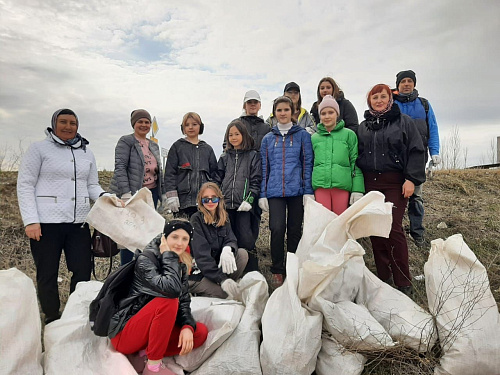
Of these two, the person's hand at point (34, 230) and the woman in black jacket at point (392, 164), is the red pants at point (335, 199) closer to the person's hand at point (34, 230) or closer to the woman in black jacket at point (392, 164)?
the woman in black jacket at point (392, 164)

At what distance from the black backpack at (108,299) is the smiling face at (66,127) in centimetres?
122

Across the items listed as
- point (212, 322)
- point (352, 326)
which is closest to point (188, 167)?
point (212, 322)

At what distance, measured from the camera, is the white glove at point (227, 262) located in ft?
9.00

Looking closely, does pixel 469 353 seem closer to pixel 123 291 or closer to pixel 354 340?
pixel 354 340

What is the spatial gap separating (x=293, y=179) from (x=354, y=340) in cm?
143

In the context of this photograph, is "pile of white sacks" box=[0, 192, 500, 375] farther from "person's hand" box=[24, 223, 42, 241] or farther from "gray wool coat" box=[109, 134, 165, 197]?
"gray wool coat" box=[109, 134, 165, 197]

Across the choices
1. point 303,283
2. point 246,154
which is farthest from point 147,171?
point 303,283

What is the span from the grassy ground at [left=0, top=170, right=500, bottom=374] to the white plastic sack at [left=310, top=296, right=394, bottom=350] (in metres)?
0.10

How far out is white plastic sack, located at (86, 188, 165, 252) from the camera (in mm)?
2803

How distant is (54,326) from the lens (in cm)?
214

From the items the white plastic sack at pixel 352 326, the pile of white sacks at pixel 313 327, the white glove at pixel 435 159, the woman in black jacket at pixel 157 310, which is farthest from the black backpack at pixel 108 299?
the white glove at pixel 435 159

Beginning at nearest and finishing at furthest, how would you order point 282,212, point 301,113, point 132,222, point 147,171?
point 132,222 → point 282,212 → point 147,171 → point 301,113

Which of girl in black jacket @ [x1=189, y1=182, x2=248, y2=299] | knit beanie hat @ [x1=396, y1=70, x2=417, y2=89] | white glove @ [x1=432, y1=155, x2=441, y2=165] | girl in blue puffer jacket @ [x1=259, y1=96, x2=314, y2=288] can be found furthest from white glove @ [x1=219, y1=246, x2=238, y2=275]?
knit beanie hat @ [x1=396, y1=70, x2=417, y2=89]

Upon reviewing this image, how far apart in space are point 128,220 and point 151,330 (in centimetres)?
121
